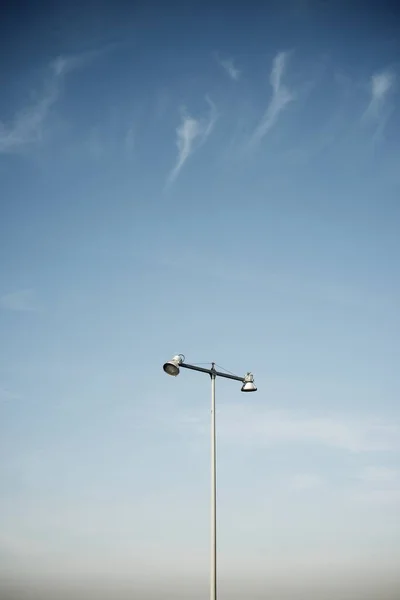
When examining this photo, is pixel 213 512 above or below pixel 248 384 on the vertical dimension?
below

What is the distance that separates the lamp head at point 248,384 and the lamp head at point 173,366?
9.41ft

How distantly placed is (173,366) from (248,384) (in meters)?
3.19

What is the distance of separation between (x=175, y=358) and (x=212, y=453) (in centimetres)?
337

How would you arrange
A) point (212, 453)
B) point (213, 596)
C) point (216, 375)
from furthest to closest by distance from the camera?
1. point (216, 375)
2. point (212, 453)
3. point (213, 596)

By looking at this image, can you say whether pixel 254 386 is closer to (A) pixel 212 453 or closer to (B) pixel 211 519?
(A) pixel 212 453

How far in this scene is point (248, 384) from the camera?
19.3 meters

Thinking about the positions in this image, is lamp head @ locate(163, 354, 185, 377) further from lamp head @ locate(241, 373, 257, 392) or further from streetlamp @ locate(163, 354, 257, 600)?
lamp head @ locate(241, 373, 257, 392)

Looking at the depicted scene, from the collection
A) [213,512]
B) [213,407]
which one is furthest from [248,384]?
[213,512]

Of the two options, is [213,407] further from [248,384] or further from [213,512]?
[213,512]

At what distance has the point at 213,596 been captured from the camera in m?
15.6

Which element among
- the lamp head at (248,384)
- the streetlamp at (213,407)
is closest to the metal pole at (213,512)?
the streetlamp at (213,407)

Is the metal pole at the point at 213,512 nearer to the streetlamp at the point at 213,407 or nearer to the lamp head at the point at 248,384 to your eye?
the streetlamp at the point at 213,407

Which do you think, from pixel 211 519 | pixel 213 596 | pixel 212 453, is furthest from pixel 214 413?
pixel 213 596

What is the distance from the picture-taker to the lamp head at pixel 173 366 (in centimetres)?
1773
